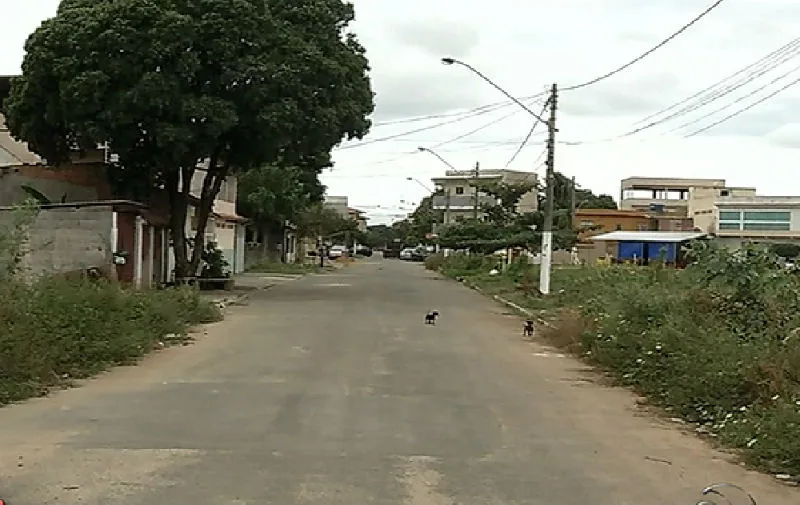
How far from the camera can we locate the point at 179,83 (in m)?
33.3

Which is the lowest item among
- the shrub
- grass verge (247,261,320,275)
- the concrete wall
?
grass verge (247,261,320,275)

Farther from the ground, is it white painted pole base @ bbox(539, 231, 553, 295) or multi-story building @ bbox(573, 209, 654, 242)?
multi-story building @ bbox(573, 209, 654, 242)

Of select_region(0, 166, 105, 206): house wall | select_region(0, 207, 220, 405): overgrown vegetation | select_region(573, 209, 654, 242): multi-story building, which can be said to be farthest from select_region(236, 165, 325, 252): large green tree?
select_region(0, 207, 220, 405): overgrown vegetation

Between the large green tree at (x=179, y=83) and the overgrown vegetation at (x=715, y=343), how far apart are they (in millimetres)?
13499

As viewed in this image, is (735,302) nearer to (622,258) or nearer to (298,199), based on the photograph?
(298,199)

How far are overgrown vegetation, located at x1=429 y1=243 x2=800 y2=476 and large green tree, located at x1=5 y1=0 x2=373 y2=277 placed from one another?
1350 centimetres

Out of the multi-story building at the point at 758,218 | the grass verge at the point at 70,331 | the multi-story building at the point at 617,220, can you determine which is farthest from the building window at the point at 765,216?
the grass verge at the point at 70,331

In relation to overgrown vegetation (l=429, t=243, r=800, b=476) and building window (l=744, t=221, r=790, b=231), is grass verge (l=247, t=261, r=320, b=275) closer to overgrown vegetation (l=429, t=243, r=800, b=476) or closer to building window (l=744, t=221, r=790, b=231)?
building window (l=744, t=221, r=790, b=231)

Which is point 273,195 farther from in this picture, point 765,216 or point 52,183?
point 765,216

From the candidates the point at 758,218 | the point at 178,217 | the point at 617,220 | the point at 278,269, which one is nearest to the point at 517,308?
the point at 178,217

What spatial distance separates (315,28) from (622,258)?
42717 millimetres

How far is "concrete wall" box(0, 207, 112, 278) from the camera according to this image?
1254 inches

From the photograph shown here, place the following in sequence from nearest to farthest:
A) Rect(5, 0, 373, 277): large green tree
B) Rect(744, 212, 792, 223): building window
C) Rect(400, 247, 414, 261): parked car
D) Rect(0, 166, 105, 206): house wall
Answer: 1. Rect(5, 0, 373, 277): large green tree
2. Rect(0, 166, 105, 206): house wall
3. Rect(744, 212, 792, 223): building window
4. Rect(400, 247, 414, 261): parked car

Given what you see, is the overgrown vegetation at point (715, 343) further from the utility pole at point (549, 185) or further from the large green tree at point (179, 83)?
the large green tree at point (179, 83)
